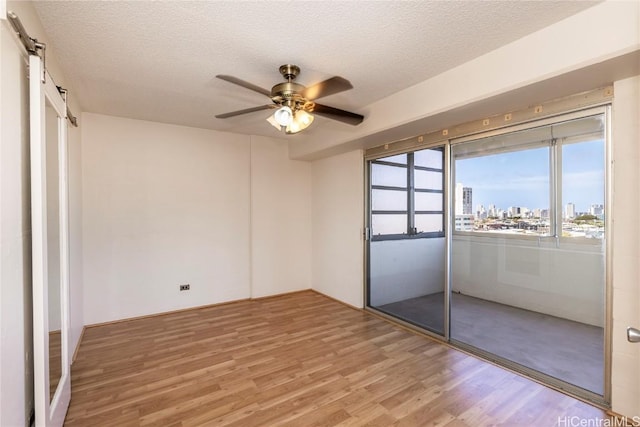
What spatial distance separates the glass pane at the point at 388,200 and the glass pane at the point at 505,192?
0.88 meters

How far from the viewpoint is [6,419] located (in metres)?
1.20

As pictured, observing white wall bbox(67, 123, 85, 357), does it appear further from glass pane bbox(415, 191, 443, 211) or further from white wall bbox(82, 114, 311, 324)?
glass pane bbox(415, 191, 443, 211)

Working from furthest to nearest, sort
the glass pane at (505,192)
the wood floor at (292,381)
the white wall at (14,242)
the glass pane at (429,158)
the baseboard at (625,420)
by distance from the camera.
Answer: the glass pane at (429,158) < the glass pane at (505,192) < the wood floor at (292,381) < the baseboard at (625,420) < the white wall at (14,242)

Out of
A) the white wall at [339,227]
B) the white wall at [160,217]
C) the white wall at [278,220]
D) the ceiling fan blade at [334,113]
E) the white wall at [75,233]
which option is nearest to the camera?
the ceiling fan blade at [334,113]

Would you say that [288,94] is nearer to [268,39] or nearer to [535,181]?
[268,39]

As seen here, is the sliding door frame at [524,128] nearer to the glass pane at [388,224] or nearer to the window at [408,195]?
the window at [408,195]

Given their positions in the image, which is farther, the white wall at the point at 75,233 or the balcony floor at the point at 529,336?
the white wall at the point at 75,233

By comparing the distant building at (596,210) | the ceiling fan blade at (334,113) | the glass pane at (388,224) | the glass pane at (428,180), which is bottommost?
the glass pane at (388,224)

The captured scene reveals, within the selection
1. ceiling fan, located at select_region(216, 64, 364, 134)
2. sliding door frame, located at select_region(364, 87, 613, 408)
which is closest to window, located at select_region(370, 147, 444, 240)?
sliding door frame, located at select_region(364, 87, 613, 408)

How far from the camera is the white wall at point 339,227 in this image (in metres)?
4.40

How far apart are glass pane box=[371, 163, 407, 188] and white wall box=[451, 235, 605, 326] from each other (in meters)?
1.13

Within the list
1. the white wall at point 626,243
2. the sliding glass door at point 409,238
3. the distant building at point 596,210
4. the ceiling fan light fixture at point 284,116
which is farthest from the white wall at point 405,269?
the ceiling fan light fixture at point 284,116

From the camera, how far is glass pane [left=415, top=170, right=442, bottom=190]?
3.37m

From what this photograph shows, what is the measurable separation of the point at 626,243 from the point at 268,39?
9.34ft
